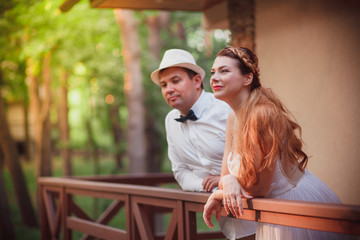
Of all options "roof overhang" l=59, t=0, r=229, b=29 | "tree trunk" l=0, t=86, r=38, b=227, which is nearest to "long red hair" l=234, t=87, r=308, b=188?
"roof overhang" l=59, t=0, r=229, b=29

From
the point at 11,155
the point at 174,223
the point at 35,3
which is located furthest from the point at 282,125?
the point at 11,155

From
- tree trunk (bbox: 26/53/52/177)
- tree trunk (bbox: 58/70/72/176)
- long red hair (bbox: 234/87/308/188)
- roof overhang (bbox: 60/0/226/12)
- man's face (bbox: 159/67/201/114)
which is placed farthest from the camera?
tree trunk (bbox: 58/70/72/176)

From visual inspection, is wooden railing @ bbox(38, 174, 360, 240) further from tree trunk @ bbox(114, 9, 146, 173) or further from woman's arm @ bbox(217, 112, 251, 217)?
tree trunk @ bbox(114, 9, 146, 173)

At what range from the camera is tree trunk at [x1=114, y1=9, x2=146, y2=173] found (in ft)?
41.7

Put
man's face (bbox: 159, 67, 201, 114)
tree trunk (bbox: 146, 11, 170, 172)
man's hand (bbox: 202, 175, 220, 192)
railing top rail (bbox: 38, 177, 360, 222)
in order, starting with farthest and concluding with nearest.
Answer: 1. tree trunk (bbox: 146, 11, 170, 172)
2. man's face (bbox: 159, 67, 201, 114)
3. man's hand (bbox: 202, 175, 220, 192)
4. railing top rail (bbox: 38, 177, 360, 222)

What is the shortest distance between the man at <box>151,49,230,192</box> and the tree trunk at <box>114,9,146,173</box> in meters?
9.10

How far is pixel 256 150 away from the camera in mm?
2635

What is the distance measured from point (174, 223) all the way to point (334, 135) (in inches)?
92.9

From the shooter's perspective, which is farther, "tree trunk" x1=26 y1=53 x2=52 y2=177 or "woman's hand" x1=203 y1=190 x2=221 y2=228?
"tree trunk" x1=26 y1=53 x2=52 y2=177

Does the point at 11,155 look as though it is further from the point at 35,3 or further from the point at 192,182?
the point at 192,182

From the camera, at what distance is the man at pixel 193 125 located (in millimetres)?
3600

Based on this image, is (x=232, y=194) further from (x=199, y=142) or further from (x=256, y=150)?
(x=199, y=142)

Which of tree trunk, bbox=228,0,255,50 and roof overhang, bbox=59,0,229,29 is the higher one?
roof overhang, bbox=59,0,229,29

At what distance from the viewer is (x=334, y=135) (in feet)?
17.0
